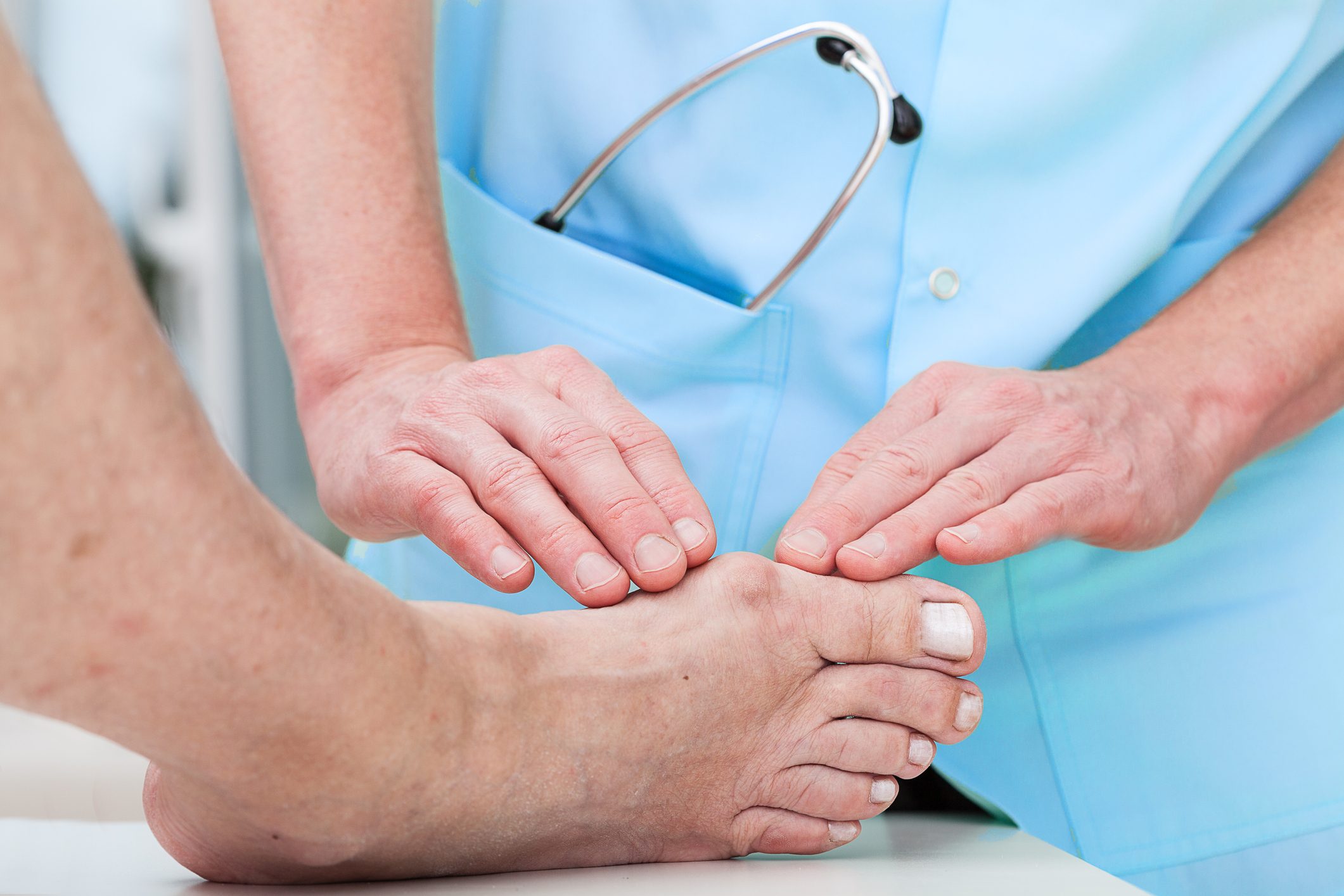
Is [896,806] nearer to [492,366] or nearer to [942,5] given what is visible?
[492,366]

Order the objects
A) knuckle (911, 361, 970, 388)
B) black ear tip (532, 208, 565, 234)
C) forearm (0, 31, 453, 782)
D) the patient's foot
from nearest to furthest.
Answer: forearm (0, 31, 453, 782) < the patient's foot < knuckle (911, 361, 970, 388) < black ear tip (532, 208, 565, 234)

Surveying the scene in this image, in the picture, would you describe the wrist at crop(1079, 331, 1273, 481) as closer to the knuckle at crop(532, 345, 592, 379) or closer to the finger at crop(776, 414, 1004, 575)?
the finger at crop(776, 414, 1004, 575)

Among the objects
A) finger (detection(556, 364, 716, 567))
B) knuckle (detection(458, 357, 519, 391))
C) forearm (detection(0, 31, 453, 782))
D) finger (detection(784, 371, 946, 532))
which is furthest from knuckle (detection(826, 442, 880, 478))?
forearm (detection(0, 31, 453, 782))

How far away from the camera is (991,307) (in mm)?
831

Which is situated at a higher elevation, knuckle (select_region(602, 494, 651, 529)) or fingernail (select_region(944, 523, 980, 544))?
fingernail (select_region(944, 523, 980, 544))

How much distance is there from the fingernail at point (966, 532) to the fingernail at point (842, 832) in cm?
18

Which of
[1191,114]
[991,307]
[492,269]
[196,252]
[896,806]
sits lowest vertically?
[196,252]

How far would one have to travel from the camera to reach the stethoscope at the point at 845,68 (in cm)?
78

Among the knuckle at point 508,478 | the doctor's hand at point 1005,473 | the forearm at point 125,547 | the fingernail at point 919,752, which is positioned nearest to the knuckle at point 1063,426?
the doctor's hand at point 1005,473

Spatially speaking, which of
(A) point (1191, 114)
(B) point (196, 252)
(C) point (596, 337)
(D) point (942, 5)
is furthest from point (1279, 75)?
(B) point (196, 252)

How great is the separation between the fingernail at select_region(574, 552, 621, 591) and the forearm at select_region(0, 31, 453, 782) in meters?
0.17

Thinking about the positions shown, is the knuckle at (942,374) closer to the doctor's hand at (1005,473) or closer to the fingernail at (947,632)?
the doctor's hand at (1005,473)

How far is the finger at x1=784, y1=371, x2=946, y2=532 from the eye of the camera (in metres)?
0.73

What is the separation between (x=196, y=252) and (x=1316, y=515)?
188 centimetres
